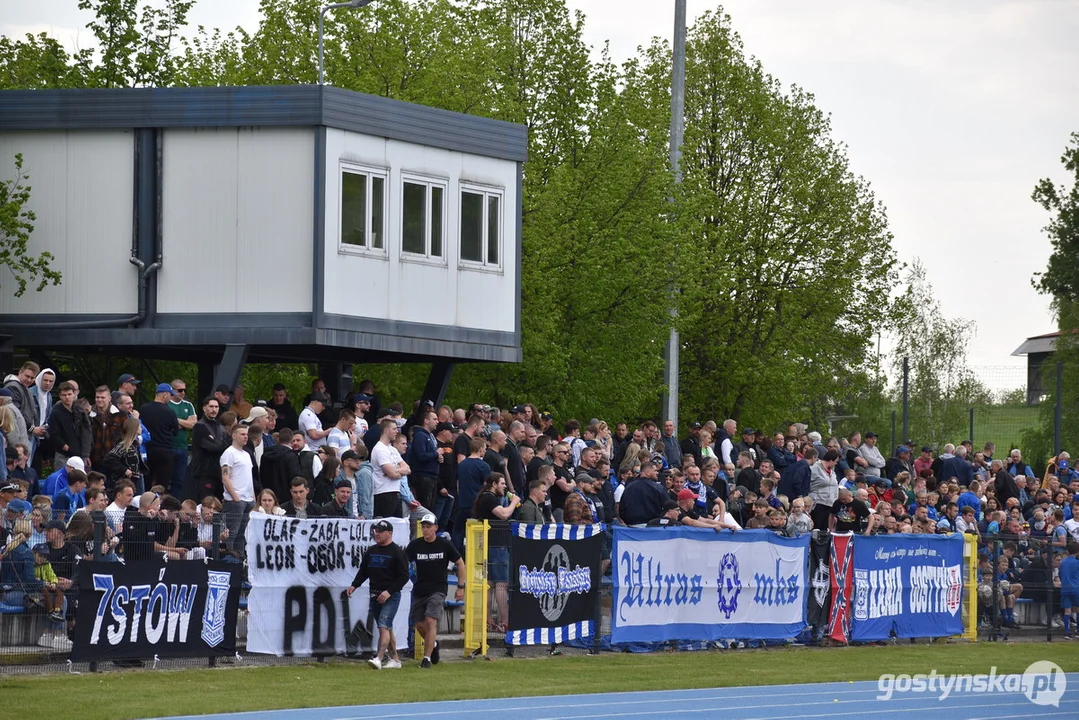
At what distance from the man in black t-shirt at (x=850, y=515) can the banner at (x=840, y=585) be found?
3.81ft

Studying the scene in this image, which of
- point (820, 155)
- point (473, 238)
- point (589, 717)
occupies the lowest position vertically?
point (589, 717)

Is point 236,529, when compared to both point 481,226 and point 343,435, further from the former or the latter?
point 481,226

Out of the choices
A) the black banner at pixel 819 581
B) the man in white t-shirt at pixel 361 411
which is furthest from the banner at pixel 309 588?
the black banner at pixel 819 581

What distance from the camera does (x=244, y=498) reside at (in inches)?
770

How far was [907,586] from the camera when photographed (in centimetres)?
2539

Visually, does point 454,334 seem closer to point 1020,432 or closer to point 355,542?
point 355,542

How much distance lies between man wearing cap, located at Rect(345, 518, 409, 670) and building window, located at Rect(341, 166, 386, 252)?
8.55 meters

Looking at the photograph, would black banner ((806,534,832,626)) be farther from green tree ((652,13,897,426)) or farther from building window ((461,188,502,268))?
green tree ((652,13,897,426))

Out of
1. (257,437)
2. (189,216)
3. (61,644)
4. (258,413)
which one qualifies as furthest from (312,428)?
(189,216)

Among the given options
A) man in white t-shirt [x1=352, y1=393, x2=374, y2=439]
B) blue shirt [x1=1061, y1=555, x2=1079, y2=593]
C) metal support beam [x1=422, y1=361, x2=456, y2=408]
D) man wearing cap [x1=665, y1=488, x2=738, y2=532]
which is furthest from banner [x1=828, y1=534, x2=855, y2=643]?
metal support beam [x1=422, y1=361, x2=456, y2=408]

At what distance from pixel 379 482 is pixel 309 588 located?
7.72 ft

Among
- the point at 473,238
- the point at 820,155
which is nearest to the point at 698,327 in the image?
the point at 820,155

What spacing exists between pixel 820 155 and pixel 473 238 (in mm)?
22371

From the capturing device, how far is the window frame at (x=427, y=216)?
90.3 feet
